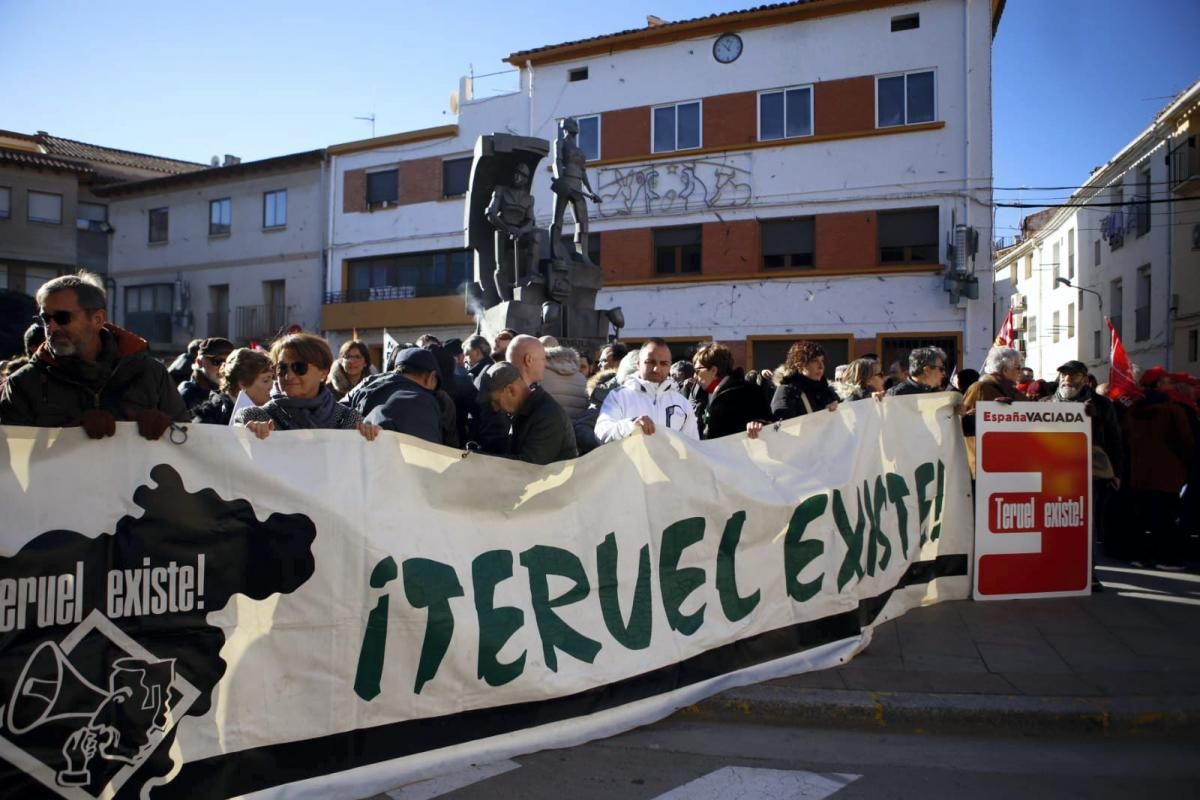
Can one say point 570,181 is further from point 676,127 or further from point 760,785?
point 676,127

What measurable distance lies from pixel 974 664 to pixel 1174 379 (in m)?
5.65

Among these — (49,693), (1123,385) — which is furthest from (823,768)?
(1123,385)

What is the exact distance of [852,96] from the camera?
77.6 feet

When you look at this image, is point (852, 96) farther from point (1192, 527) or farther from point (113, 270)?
point (113, 270)

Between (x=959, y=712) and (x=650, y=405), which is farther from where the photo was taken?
(x=650, y=405)

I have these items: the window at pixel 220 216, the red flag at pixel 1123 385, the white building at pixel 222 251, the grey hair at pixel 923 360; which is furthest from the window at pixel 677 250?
the grey hair at pixel 923 360

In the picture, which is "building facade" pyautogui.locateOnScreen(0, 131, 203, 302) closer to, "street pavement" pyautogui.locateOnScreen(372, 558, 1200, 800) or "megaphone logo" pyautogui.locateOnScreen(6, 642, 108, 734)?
"street pavement" pyautogui.locateOnScreen(372, 558, 1200, 800)

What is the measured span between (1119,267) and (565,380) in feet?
102

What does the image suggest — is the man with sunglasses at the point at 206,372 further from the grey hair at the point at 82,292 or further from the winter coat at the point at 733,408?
the winter coat at the point at 733,408

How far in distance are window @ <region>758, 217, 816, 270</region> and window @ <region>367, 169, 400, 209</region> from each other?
1216cm

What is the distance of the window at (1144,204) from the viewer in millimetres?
29141

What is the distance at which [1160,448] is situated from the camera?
28.8 ft

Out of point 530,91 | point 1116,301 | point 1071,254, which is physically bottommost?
point 1116,301

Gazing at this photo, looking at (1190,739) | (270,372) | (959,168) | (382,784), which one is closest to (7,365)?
(270,372)
